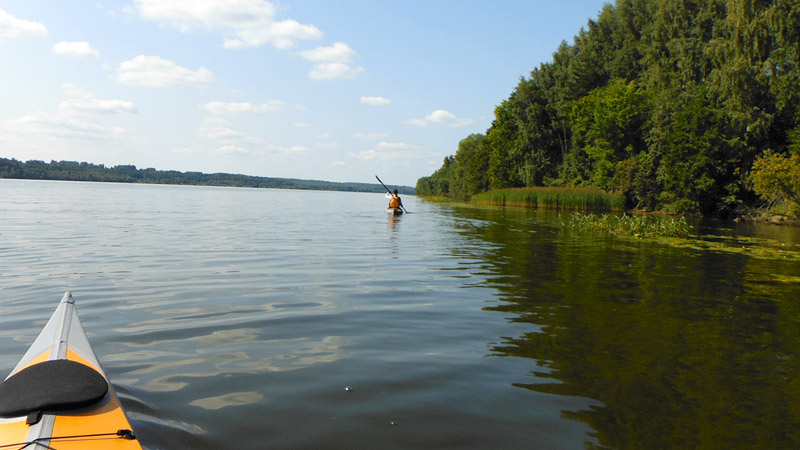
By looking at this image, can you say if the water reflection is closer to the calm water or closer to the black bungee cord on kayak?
the calm water

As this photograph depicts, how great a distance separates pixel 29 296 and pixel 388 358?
20.9ft

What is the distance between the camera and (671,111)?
45188mm

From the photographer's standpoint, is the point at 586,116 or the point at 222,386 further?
the point at 586,116

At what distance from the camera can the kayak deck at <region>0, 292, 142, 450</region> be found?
2.79 metres

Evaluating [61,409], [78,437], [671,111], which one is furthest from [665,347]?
[671,111]

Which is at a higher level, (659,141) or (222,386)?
(659,141)

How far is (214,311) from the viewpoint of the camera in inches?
283

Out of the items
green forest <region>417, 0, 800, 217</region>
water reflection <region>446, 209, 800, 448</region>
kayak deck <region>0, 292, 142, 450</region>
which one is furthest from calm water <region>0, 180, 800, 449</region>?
green forest <region>417, 0, 800, 217</region>

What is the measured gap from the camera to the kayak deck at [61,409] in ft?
9.16

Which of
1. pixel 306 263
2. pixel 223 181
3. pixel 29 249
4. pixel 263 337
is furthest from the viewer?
pixel 223 181

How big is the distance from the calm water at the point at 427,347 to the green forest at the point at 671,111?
31844 millimetres

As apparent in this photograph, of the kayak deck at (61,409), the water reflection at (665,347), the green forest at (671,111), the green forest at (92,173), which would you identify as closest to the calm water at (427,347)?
the water reflection at (665,347)

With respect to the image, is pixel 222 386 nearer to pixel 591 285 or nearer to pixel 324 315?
pixel 324 315

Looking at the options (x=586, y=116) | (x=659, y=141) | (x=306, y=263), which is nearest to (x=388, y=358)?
(x=306, y=263)
